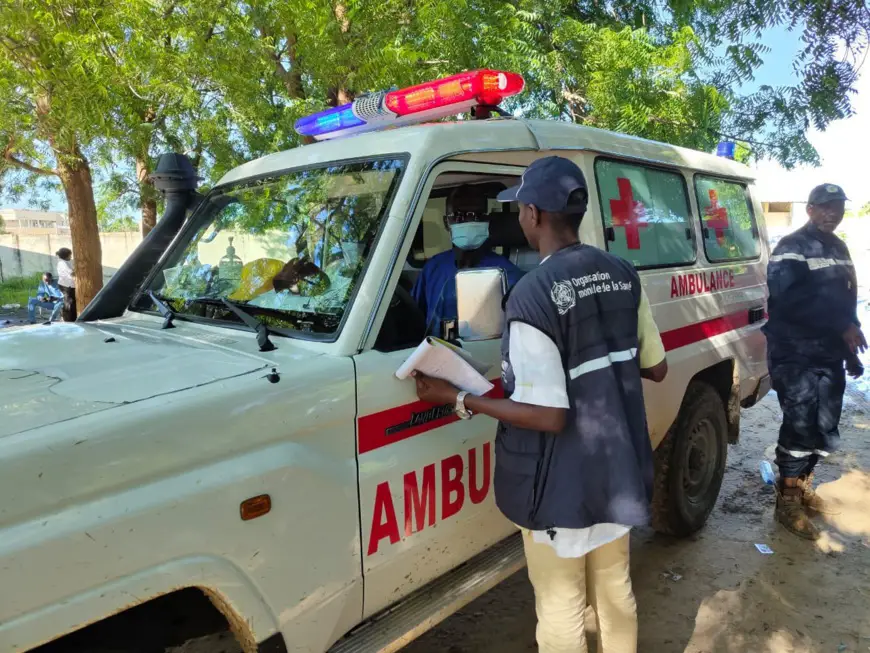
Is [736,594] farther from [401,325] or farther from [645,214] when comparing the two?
[401,325]

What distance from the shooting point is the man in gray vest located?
1.84 metres

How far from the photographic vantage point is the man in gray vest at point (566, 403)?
72.4 inches

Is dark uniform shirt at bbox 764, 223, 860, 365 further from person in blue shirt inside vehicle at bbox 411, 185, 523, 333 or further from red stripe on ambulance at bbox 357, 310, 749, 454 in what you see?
red stripe on ambulance at bbox 357, 310, 749, 454

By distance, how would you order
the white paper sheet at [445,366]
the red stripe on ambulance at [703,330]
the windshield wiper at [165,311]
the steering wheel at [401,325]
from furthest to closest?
1. the red stripe on ambulance at [703,330]
2. the windshield wiper at [165,311]
3. the steering wheel at [401,325]
4. the white paper sheet at [445,366]

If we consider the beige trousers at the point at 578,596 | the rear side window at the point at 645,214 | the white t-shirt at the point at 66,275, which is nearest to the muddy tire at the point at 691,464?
the rear side window at the point at 645,214

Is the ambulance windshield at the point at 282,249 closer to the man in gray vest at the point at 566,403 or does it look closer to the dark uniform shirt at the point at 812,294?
the man in gray vest at the point at 566,403

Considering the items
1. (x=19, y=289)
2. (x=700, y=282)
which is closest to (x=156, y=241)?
(x=700, y=282)

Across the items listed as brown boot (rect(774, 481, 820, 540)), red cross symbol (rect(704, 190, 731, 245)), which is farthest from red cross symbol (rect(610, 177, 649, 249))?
brown boot (rect(774, 481, 820, 540))

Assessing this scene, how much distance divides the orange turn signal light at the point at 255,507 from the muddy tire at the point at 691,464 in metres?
2.45

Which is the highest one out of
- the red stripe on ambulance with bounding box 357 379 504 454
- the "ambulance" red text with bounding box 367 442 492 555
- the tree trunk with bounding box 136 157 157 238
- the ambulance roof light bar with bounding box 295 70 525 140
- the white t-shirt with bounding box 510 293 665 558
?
the tree trunk with bounding box 136 157 157 238

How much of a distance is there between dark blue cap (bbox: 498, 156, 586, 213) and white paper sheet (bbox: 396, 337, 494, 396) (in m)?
0.52

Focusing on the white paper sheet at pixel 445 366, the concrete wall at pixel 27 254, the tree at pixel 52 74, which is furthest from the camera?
the concrete wall at pixel 27 254

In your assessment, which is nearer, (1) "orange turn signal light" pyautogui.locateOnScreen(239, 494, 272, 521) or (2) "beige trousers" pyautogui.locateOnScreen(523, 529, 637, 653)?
(1) "orange turn signal light" pyautogui.locateOnScreen(239, 494, 272, 521)

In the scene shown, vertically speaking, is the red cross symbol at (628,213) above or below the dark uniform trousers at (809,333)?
above
